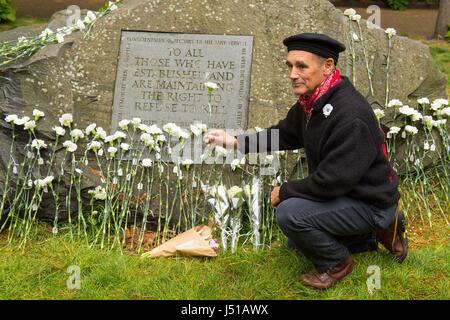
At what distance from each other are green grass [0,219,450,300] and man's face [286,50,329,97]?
3.70 feet

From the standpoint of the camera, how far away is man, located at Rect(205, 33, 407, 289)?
3150 mm

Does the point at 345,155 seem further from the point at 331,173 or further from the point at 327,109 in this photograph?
the point at 327,109

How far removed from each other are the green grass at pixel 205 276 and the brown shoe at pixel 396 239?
A: 0.21ft

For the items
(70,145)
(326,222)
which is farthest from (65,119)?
(326,222)

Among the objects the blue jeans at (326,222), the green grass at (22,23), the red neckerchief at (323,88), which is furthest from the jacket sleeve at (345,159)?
the green grass at (22,23)

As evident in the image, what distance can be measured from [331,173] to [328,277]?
0.69 m

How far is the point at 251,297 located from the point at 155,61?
2.03m

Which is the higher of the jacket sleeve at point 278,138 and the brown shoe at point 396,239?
the jacket sleeve at point 278,138

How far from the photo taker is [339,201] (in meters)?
3.31

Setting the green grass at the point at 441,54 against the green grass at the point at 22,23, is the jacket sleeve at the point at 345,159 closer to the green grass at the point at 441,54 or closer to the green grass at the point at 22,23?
the green grass at the point at 441,54

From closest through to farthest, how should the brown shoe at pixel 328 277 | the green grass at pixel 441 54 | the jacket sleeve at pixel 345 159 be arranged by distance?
the jacket sleeve at pixel 345 159 → the brown shoe at pixel 328 277 → the green grass at pixel 441 54

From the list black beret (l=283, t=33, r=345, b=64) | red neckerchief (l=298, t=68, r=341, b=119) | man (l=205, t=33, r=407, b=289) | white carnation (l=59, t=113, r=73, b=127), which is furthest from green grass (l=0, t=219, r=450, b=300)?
black beret (l=283, t=33, r=345, b=64)

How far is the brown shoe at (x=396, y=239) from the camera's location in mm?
3633
